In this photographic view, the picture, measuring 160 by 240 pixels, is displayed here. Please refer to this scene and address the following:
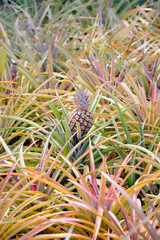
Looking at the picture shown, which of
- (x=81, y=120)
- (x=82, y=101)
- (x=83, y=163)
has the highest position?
(x=82, y=101)

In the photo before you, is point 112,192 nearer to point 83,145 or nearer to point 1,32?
point 83,145

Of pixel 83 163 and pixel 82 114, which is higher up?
pixel 82 114

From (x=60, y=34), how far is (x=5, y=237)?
2.22 meters

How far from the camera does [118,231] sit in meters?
0.91

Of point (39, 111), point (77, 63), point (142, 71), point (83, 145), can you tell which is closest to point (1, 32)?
point (77, 63)

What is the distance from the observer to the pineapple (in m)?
1.36

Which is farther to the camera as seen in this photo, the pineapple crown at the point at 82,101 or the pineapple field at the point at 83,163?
the pineapple crown at the point at 82,101

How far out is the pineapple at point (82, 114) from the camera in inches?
53.6

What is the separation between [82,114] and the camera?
138 centimetres

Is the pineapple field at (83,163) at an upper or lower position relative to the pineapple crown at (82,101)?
lower

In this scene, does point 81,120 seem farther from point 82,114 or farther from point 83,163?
point 83,163

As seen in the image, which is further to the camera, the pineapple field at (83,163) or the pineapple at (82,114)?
the pineapple at (82,114)

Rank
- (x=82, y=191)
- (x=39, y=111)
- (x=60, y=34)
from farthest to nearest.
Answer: (x=60, y=34) < (x=39, y=111) < (x=82, y=191)

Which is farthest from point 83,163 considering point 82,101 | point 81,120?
point 82,101
